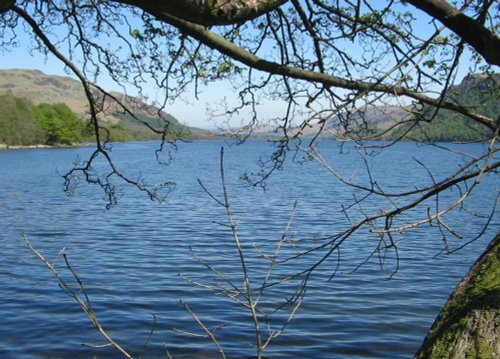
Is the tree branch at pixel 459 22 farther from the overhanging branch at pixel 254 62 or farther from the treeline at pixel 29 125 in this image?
the treeline at pixel 29 125

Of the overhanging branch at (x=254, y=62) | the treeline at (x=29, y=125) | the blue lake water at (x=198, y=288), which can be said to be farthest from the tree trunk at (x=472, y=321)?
the treeline at (x=29, y=125)

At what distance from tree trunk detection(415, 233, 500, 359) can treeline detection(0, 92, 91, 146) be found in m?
122

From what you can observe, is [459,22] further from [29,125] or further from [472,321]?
[29,125]

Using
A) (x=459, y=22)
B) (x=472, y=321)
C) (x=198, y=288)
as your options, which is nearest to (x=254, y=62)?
(x=459, y=22)

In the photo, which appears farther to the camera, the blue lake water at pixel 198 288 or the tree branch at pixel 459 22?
the blue lake water at pixel 198 288

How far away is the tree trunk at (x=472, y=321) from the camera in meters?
1.96

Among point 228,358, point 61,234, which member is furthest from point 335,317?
point 61,234

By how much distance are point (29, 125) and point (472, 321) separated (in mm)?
133496

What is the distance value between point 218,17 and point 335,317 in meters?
8.31

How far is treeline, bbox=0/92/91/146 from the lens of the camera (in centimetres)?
12281

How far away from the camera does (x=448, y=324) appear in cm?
212

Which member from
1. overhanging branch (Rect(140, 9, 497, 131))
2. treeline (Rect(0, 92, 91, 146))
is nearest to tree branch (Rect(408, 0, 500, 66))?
overhanging branch (Rect(140, 9, 497, 131))

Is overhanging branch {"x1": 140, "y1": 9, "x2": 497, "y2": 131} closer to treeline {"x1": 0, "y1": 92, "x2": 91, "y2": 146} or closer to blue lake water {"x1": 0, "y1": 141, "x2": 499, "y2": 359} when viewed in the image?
blue lake water {"x1": 0, "y1": 141, "x2": 499, "y2": 359}

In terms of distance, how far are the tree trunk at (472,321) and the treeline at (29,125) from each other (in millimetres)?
122148
